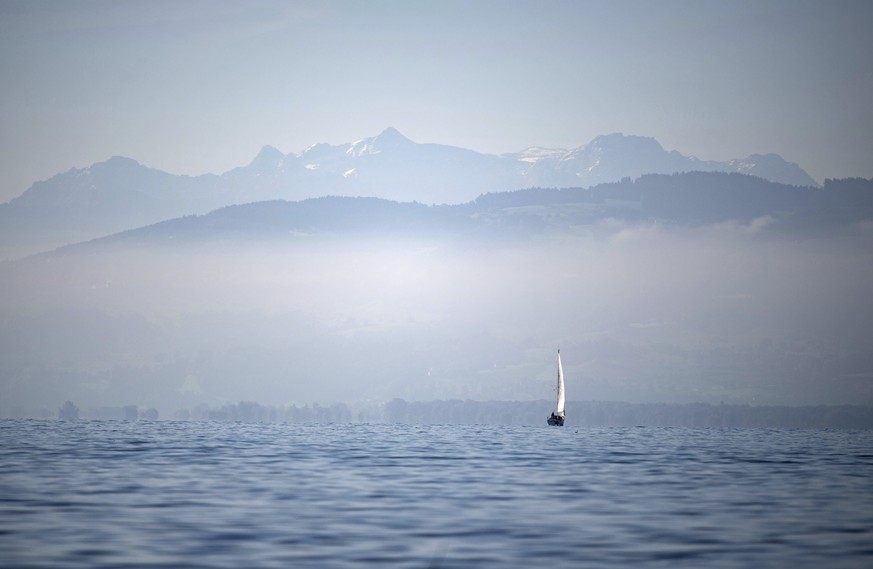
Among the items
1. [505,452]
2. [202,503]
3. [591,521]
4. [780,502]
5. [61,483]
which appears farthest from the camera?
[505,452]

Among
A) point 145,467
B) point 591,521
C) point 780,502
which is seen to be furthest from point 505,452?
point 591,521

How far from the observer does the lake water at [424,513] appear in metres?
32.9

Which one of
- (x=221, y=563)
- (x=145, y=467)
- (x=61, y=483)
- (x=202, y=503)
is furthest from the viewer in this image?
(x=145, y=467)

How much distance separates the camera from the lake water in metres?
32.9

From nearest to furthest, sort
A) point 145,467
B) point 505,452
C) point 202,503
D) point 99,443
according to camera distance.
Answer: point 202,503 < point 145,467 < point 505,452 < point 99,443

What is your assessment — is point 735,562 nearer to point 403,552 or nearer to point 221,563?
point 403,552

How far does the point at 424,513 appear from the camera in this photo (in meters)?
43.1

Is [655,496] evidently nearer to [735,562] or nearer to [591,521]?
[591,521]

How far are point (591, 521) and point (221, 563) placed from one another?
16067mm

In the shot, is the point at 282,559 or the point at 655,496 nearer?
the point at 282,559

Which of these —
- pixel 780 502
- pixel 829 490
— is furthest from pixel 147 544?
pixel 829 490

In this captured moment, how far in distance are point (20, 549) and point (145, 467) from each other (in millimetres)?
33461

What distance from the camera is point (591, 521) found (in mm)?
41219

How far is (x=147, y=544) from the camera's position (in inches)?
1350
